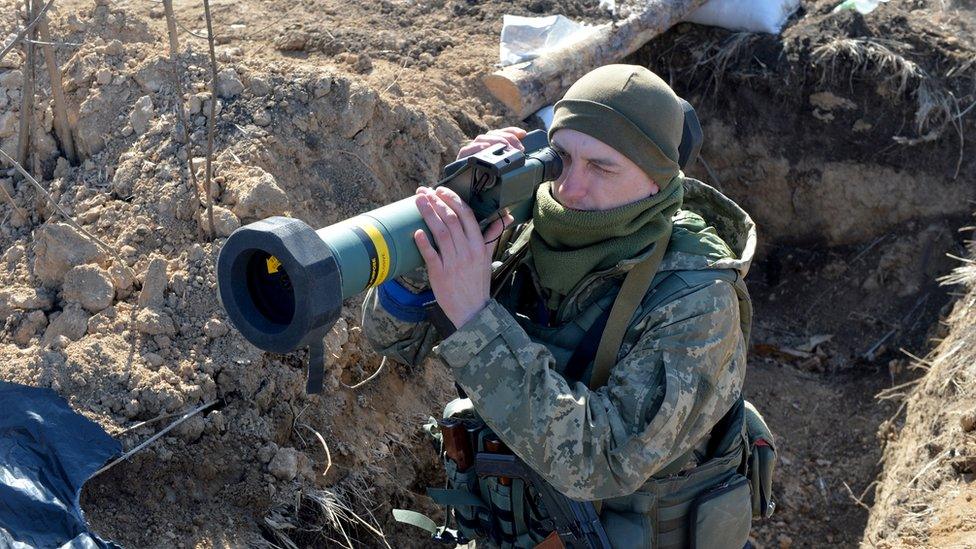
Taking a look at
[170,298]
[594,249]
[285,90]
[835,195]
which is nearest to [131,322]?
[170,298]

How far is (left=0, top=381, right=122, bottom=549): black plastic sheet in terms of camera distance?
2.47 meters

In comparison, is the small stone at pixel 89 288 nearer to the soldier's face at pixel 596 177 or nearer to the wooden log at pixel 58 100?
the wooden log at pixel 58 100

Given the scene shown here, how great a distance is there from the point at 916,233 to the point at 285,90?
12.5ft

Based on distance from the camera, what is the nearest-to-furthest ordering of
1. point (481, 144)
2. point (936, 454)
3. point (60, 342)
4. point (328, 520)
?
1. point (481, 144)
2. point (60, 342)
3. point (328, 520)
4. point (936, 454)

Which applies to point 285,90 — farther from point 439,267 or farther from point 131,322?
point 439,267

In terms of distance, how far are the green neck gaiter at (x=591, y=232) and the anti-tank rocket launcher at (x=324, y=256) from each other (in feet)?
0.39

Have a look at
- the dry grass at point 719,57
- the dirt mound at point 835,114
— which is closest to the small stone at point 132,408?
the dirt mound at point 835,114

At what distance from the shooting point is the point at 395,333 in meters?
2.52

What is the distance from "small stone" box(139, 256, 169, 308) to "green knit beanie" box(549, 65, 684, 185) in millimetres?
1650

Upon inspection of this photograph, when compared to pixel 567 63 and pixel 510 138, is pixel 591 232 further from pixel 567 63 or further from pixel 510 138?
pixel 567 63

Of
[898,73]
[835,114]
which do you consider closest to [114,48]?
[835,114]

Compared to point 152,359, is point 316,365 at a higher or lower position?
higher

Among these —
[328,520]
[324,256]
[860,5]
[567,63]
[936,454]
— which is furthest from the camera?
[860,5]

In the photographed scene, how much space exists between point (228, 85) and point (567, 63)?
1804 mm
